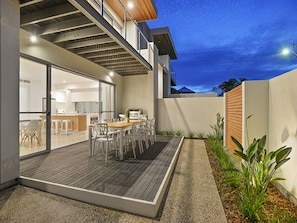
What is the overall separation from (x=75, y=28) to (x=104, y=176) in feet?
11.9

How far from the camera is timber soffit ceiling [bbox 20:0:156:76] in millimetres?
3557

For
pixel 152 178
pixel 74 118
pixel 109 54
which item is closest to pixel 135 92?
pixel 109 54

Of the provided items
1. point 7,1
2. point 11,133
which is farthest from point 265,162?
point 7,1

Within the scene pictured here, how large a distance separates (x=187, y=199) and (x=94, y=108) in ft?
38.1

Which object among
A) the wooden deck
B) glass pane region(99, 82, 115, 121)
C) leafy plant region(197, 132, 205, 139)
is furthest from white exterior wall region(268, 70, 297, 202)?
glass pane region(99, 82, 115, 121)

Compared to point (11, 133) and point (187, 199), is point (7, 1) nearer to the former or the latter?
point (11, 133)

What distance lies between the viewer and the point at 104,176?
10.5 ft

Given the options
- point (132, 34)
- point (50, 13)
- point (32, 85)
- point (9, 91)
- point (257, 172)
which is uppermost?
point (132, 34)

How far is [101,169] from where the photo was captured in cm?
358

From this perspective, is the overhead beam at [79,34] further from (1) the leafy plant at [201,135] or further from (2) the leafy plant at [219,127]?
(1) the leafy plant at [201,135]

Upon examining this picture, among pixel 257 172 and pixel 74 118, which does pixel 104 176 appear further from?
pixel 74 118

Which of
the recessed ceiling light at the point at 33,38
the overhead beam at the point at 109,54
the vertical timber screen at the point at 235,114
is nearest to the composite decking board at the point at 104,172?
the vertical timber screen at the point at 235,114

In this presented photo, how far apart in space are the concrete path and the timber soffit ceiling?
3318 millimetres

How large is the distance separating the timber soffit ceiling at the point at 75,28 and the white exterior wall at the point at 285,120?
3.77 meters
